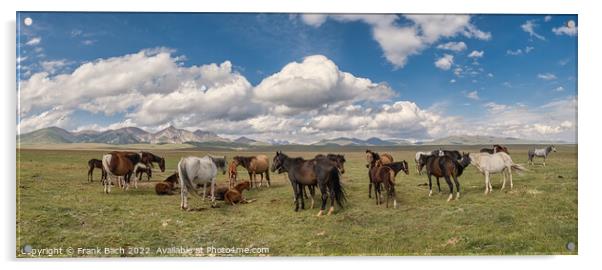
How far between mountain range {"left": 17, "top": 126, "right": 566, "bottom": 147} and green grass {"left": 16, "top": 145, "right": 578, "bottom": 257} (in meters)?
0.32

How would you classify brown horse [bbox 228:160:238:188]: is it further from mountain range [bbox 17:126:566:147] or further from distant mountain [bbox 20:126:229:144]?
distant mountain [bbox 20:126:229:144]

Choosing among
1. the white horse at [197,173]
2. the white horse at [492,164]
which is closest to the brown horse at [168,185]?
the white horse at [197,173]

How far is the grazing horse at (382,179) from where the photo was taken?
7716 millimetres

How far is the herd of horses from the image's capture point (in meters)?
7.74

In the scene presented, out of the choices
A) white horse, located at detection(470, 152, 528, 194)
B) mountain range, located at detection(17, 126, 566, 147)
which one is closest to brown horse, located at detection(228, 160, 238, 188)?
mountain range, located at detection(17, 126, 566, 147)

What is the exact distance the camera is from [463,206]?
25.2 ft

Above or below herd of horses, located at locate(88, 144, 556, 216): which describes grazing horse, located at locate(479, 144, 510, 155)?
above

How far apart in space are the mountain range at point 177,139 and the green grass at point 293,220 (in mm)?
316

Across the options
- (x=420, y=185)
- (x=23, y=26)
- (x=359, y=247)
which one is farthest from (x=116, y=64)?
(x=420, y=185)

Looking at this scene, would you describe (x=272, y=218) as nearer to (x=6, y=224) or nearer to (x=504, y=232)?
(x=504, y=232)

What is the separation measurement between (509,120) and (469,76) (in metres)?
1.52

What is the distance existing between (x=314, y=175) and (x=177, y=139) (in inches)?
135

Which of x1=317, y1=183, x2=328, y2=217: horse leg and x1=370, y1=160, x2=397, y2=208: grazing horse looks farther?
x1=370, y1=160, x2=397, y2=208: grazing horse

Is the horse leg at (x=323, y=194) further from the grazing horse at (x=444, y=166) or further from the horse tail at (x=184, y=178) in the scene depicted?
the horse tail at (x=184, y=178)
